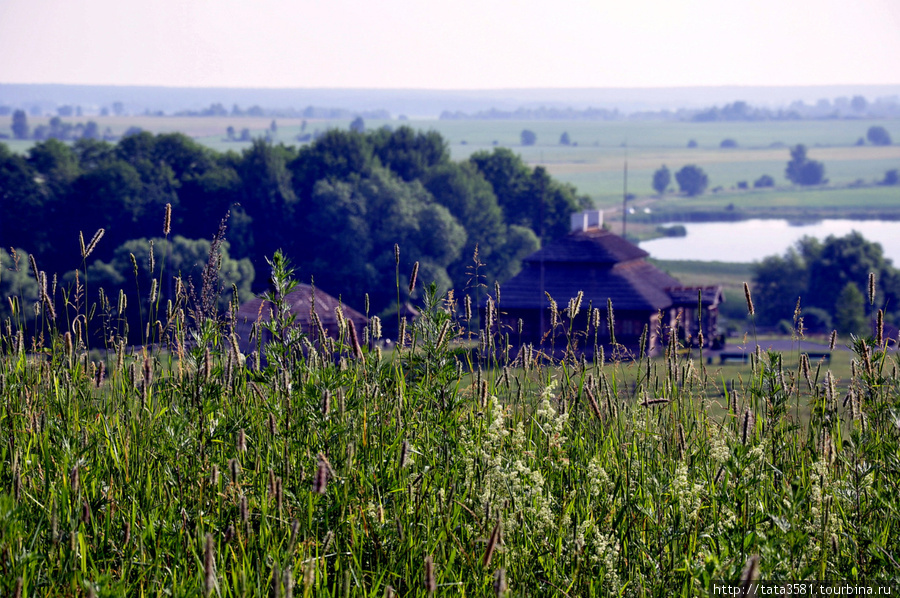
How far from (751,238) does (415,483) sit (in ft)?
538

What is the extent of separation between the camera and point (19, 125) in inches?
7392

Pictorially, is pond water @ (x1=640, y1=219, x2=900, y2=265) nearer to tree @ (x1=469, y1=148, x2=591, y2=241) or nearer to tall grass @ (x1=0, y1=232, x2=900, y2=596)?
tree @ (x1=469, y1=148, x2=591, y2=241)

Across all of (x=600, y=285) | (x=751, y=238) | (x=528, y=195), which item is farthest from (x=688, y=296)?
(x=751, y=238)

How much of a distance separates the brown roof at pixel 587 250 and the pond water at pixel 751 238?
58585mm

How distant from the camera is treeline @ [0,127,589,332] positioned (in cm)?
6850

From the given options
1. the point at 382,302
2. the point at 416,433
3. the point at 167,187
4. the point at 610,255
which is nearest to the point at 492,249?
the point at 382,302

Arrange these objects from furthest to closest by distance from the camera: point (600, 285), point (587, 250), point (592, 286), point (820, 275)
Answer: point (820, 275), point (587, 250), point (592, 286), point (600, 285)

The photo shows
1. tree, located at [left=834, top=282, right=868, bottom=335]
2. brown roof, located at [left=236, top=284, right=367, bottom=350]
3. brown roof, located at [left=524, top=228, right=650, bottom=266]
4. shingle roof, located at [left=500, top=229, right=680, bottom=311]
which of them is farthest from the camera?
brown roof, located at [left=524, top=228, right=650, bottom=266]

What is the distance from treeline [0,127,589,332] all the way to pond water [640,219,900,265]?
4439cm

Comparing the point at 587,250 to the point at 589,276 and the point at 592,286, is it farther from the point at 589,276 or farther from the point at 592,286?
the point at 592,286

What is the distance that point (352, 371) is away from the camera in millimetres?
3492

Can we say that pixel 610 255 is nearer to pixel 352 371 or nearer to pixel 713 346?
pixel 713 346

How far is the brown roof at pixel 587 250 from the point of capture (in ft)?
188

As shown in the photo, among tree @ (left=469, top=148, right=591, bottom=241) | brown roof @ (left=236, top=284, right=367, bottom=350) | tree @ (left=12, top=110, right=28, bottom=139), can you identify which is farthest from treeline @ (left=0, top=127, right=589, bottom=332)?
tree @ (left=12, top=110, right=28, bottom=139)
